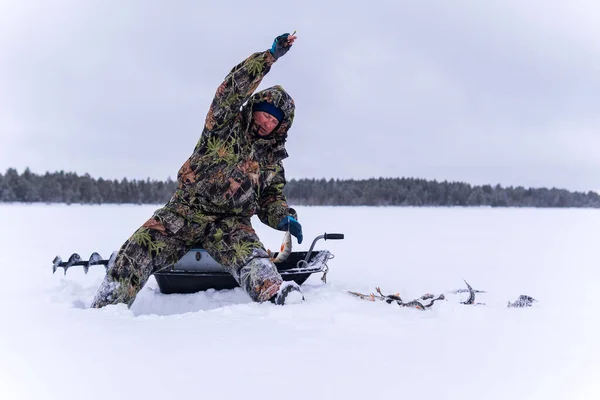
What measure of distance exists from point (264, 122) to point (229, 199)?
1.98ft

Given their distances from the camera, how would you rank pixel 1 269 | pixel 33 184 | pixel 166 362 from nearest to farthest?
pixel 166 362 → pixel 1 269 → pixel 33 184

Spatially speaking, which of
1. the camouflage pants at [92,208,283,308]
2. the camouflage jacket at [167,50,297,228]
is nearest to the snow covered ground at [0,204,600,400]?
the camouflage pants at [92,208,283,308]

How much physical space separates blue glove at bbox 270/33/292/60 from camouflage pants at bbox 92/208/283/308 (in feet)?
4.03

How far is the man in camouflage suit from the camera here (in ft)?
11.5

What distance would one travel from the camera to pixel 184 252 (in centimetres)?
393

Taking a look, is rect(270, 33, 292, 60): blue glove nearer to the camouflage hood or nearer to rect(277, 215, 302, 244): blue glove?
the camouflage hood

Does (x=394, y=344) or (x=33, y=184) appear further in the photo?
(x=33, y=184)

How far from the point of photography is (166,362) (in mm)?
2266

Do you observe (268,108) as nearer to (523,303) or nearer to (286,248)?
(286,248)

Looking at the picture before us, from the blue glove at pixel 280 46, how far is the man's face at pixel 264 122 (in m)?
0.44

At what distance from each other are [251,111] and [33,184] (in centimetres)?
3937

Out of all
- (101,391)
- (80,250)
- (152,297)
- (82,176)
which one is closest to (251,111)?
(152,297)

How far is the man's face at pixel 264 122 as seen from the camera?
3.80 meters

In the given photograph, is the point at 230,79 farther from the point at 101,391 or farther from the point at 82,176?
the point at 82,176
